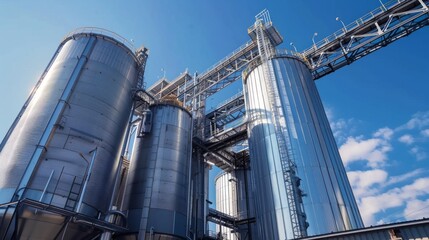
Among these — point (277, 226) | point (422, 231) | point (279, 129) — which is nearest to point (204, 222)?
point (277, 226)

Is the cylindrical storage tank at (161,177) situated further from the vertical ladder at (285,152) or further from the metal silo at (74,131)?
the vertical ladder at (285,152)

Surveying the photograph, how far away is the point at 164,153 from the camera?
19.9m

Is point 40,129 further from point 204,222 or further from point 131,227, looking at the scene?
point 204,222

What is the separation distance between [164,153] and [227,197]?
1216cm

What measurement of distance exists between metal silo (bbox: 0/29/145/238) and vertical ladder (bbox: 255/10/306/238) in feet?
32.1

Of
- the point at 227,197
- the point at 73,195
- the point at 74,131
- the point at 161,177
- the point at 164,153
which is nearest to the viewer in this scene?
the point at 73,195

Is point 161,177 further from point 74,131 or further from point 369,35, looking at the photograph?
point 369,35

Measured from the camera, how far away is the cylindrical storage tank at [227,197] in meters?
27.1

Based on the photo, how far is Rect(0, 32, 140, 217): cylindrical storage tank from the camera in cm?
1262

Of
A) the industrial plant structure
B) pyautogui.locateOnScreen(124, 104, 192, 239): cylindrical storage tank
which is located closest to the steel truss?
the industrial plant structure

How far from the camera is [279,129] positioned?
17844 millimetres

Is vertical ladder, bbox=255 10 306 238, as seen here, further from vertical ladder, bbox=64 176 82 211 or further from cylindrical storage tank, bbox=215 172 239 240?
cylindrical storage tank, bbox=215 172 239 240

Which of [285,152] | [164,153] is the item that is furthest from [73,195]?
[285,152]

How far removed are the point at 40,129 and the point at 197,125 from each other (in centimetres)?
1495
